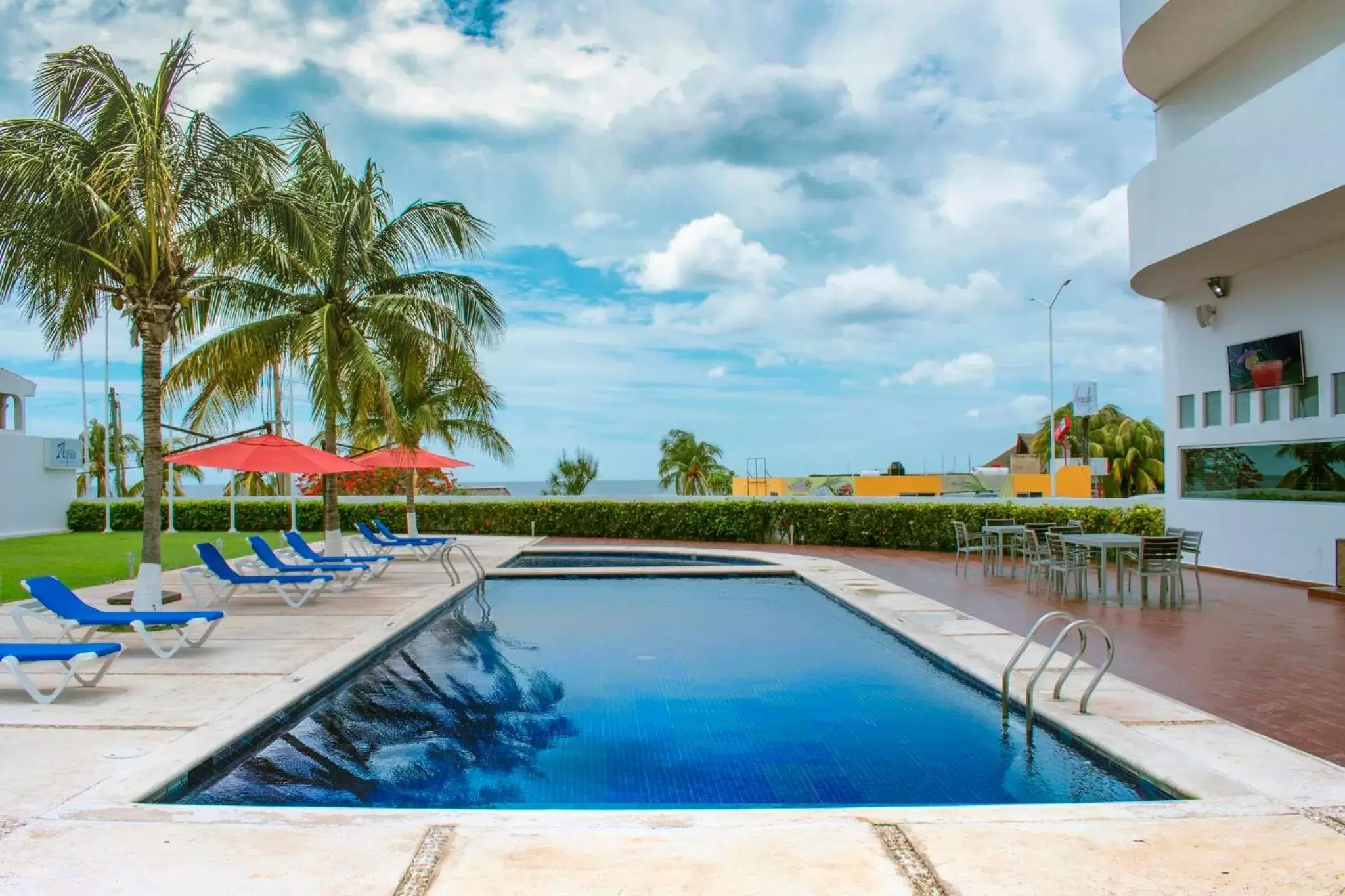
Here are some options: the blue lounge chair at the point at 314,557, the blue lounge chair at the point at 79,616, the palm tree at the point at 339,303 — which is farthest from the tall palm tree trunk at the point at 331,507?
the blue lounge chair at the point at 79,616

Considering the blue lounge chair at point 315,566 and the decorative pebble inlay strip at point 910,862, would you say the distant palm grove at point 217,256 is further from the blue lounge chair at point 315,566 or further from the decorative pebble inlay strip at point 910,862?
the decorative pebble inlay strip at point 910,862

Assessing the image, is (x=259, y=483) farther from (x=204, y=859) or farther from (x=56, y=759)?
Result: (x=204, y=859)

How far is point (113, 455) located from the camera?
4484cm

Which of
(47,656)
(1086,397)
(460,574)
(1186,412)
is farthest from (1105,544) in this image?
(1086,397)

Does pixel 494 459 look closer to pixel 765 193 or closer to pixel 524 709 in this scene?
pixel 765 193

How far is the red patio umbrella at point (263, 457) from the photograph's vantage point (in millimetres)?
13250

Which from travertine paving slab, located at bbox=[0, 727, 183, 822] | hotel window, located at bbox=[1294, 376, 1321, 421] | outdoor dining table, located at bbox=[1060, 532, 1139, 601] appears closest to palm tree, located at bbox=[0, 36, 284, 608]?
travertine paving slab, located at bbox=[0, 727, 183, 822]

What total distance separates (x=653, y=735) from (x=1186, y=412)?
13982 millimetres

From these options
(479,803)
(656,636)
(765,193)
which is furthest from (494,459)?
(479,803)

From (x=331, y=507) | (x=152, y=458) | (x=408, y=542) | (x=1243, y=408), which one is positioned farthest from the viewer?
(x=408, y=542)

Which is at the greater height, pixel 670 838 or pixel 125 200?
pixel 125 200

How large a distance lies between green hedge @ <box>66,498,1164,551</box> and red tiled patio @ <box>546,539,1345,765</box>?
499 cm

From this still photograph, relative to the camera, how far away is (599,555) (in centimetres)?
2095

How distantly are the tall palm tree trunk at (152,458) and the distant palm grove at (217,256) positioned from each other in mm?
29
